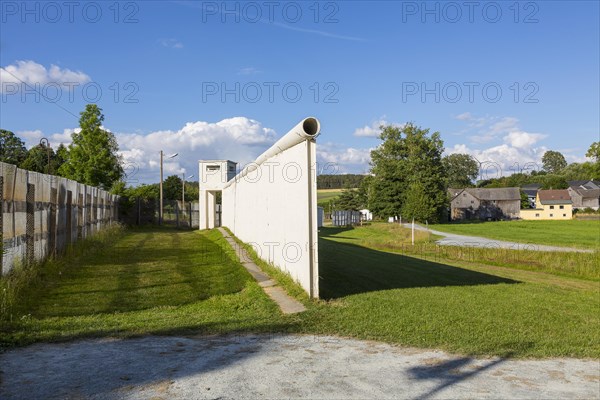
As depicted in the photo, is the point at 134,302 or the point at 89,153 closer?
the point at 134,302

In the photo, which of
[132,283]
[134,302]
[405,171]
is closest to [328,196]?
[405,171]

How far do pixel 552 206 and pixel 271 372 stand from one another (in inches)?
3621

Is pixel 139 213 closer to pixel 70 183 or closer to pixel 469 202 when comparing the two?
pixel 70 183

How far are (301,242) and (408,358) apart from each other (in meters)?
3.51

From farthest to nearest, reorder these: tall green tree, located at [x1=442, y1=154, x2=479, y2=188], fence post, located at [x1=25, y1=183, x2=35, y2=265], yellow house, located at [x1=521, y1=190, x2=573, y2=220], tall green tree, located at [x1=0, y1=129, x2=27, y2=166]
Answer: tall green tree, located at [x1=442, y1=154, x2=479, y2=188] < yellow house, located at [x1=521, y1=190, x2=573, y2=220] < tall green tree, located at [x1=0, y1=129, x2=27, y2=166] < fence post, located at [x1=25, y1=183, x2=35, y2=265]

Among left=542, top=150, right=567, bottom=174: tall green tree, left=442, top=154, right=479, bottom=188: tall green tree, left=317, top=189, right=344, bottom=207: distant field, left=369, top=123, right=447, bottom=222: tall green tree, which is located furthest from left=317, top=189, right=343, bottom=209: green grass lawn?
left=542, top=150, right=567, bottom=174: tall green tree

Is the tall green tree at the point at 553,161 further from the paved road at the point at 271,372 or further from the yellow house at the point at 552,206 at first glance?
the paved road at the point at 271,372

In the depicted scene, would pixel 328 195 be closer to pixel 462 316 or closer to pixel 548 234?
pixel 548 234

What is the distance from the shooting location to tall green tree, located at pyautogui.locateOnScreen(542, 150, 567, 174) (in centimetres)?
14338

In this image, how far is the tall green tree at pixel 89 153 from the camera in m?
36.6

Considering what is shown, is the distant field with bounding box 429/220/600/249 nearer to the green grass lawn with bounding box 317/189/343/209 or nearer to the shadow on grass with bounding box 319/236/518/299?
the shadow on grass with bounding box 319/236/518/299

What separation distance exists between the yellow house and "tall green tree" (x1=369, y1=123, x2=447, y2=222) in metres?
A: 23.0

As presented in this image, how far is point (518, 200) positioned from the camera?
90062 mm

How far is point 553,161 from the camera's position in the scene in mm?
145000
